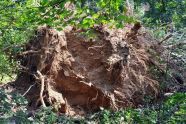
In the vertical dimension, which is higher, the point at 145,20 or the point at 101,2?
the point at 101,2

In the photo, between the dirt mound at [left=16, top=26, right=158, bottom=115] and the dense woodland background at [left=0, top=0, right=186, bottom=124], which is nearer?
Result: the dense woodland background at [left=0, top=0, right=186, bottom=124]

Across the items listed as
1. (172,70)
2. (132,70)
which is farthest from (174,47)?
(132,70)

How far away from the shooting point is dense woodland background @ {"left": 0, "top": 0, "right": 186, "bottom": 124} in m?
3.91

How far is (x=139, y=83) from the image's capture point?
31.3ft

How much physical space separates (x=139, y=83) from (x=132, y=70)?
40cm

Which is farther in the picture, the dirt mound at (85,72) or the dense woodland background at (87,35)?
the dirt mound at (85,72)

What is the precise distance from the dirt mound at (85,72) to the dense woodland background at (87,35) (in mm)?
352

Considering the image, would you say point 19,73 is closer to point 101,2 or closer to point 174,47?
point 174,47

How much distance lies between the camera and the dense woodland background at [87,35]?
3913 millimetres

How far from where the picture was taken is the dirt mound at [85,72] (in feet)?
30.4

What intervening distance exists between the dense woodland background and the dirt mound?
1.16 feet

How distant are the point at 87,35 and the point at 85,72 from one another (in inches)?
178

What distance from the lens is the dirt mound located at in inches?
365

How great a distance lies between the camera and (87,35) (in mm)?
4980
